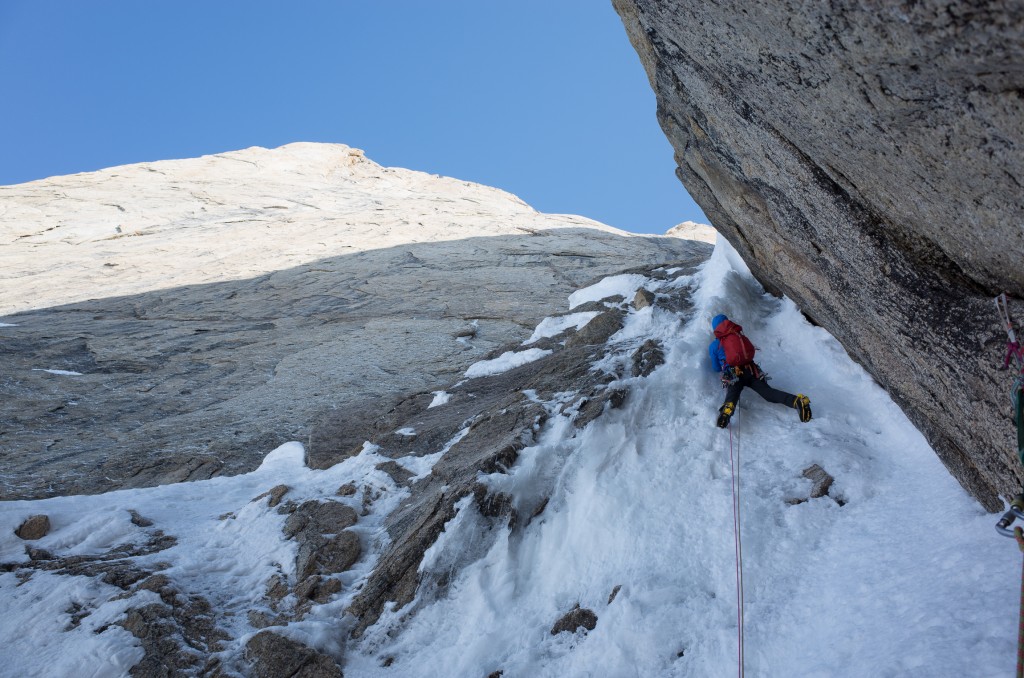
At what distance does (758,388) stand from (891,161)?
164 inches

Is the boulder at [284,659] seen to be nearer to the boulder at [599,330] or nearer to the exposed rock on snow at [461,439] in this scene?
the exposed rock on snow at [461,439]

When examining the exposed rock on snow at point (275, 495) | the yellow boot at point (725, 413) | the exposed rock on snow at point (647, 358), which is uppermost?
the exposed rock on snow at point (275, 495)

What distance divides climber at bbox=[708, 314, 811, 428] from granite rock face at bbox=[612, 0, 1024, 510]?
36.0 inches

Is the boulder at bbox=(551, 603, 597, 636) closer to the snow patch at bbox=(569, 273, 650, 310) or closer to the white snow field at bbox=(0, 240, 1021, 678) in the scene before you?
the white snow field at bbox=(0, 240, 1021, 678)

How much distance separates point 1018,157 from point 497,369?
357 inches

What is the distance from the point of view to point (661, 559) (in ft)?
18.6

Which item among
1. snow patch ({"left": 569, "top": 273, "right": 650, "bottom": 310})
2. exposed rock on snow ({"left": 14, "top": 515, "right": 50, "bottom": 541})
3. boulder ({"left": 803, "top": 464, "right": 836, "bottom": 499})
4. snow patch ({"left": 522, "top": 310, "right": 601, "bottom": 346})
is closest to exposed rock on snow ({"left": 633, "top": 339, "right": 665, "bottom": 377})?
boulder ({"left": 803, "top": 464, "right": 836, "bottom": 499})

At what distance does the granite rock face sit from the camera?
2891 millimetres

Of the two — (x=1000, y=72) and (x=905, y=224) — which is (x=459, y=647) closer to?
(x=905, y=224)

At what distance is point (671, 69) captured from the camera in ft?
20.7

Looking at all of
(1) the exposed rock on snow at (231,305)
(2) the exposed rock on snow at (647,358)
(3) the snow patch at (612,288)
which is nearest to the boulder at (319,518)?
(1) the exposed rock on snow at (231,305)

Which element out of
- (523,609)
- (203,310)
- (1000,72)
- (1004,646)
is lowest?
(1004,646)

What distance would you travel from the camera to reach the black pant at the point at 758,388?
7414 mm

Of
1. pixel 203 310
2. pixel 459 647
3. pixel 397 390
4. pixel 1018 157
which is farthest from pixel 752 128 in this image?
pixel 203 310
